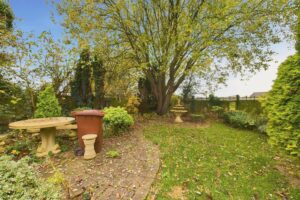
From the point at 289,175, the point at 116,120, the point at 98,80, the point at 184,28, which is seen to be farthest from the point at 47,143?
the point at 184,28

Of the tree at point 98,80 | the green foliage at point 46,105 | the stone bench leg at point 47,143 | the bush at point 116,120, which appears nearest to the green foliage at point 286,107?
the bush at point 116,120

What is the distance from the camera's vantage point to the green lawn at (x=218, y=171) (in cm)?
284

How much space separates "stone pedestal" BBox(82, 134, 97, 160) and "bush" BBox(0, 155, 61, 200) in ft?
5.03

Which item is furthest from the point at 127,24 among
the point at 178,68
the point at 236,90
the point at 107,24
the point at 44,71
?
the point at 236,90

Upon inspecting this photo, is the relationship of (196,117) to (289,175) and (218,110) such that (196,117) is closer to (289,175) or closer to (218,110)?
(218,110)

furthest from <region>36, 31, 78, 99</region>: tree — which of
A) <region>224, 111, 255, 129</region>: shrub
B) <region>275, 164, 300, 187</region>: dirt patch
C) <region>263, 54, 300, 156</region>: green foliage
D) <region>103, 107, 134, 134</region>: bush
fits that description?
<region>275, 164, 300, 187</region>: dirt patch

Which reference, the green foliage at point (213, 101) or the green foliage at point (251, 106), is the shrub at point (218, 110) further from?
the green foliage at point (251, 106)

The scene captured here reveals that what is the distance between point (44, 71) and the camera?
689cm

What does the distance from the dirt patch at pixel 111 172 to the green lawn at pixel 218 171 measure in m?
0.29

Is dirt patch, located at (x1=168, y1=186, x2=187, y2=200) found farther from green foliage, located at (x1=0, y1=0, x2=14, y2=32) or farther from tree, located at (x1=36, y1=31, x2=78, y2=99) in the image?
green foliage, located at (x1=0, y1=0, x2=14, y2=32)

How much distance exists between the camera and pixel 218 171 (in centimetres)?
344

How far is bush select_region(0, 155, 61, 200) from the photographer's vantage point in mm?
1664

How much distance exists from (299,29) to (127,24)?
19.3ft

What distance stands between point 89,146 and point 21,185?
1867 mm
